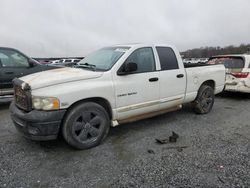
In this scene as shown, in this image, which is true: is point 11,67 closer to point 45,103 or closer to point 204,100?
point 45,103

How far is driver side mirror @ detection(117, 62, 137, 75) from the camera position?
3748 mm

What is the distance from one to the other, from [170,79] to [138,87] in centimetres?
90

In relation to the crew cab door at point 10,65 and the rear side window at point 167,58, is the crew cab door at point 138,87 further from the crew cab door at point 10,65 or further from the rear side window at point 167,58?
the crew cab door at point 10,65

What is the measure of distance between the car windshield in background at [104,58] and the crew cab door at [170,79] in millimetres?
923

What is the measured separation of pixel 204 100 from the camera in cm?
555

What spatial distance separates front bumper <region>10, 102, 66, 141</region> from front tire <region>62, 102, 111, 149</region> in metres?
0.16

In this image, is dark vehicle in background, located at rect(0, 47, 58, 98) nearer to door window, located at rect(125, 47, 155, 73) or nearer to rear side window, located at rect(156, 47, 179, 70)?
door window, located at rect(125, 47, 155, 73)

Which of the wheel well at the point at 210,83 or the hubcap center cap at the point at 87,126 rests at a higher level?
the wheel well at the point at 210,83

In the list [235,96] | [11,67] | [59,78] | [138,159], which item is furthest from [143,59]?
A: [235,96]

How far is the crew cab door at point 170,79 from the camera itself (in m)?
4.44

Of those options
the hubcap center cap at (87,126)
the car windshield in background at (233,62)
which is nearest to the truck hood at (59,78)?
the hubcap center cap at (87,126)

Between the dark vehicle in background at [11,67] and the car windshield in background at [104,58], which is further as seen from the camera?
the dark vehicle in background at [11,67]

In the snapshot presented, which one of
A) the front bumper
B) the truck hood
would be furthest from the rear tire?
the front bumper

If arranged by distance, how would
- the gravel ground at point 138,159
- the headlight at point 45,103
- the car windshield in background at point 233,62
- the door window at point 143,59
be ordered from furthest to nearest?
the car windshield in background at point 233,62
the door window at point 143,59
the headlight at point 45,103
the gravel ground at point 138,159
